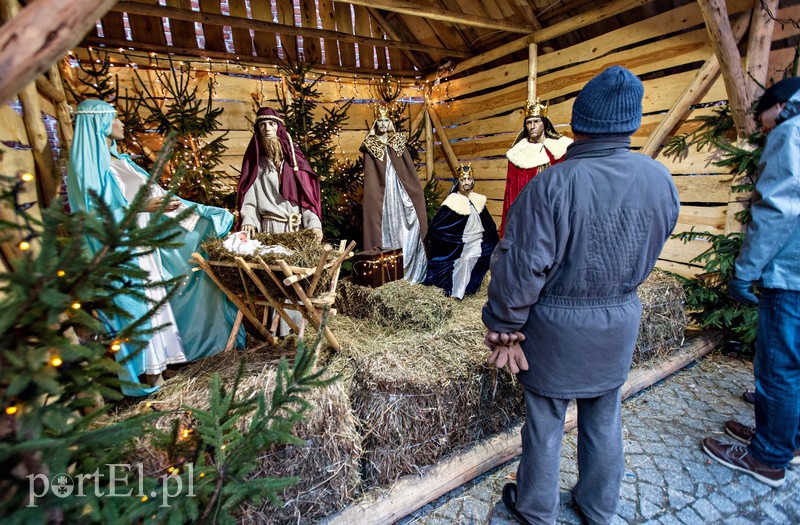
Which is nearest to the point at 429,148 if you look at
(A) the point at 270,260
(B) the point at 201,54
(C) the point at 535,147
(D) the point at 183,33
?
(C) the point at 535,147

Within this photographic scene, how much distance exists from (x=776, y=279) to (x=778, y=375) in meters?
0.56

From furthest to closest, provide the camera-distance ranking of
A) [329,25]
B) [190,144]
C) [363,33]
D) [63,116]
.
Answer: [363,33] → [329,25] → [190,144] → [63,116]

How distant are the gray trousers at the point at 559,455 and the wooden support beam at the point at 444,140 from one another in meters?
5.22

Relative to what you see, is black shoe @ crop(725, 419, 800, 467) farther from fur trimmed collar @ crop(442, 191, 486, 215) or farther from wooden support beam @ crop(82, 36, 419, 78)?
wooden support beam @ crop(82, 36, 419, 78)

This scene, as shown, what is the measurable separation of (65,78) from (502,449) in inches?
193

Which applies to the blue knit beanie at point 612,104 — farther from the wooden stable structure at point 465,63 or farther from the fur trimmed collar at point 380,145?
the fur trimmed collar at point 380,145

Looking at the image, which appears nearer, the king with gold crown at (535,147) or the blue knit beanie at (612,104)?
the blue knit beanie at (612,104)

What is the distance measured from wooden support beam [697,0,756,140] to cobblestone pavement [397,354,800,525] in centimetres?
240

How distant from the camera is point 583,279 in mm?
1759

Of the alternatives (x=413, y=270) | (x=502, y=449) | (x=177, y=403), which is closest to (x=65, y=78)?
(x=177, y=403)

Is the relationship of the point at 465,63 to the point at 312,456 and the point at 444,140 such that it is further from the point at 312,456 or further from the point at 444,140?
the point at 312,456

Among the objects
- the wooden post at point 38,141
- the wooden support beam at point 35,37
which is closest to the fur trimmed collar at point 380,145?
the wooden post at point 38,141

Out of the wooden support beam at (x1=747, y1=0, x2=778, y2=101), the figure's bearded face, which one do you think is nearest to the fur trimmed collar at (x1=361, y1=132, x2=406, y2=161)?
the figure's bearded face

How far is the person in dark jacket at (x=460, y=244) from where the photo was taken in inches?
164
